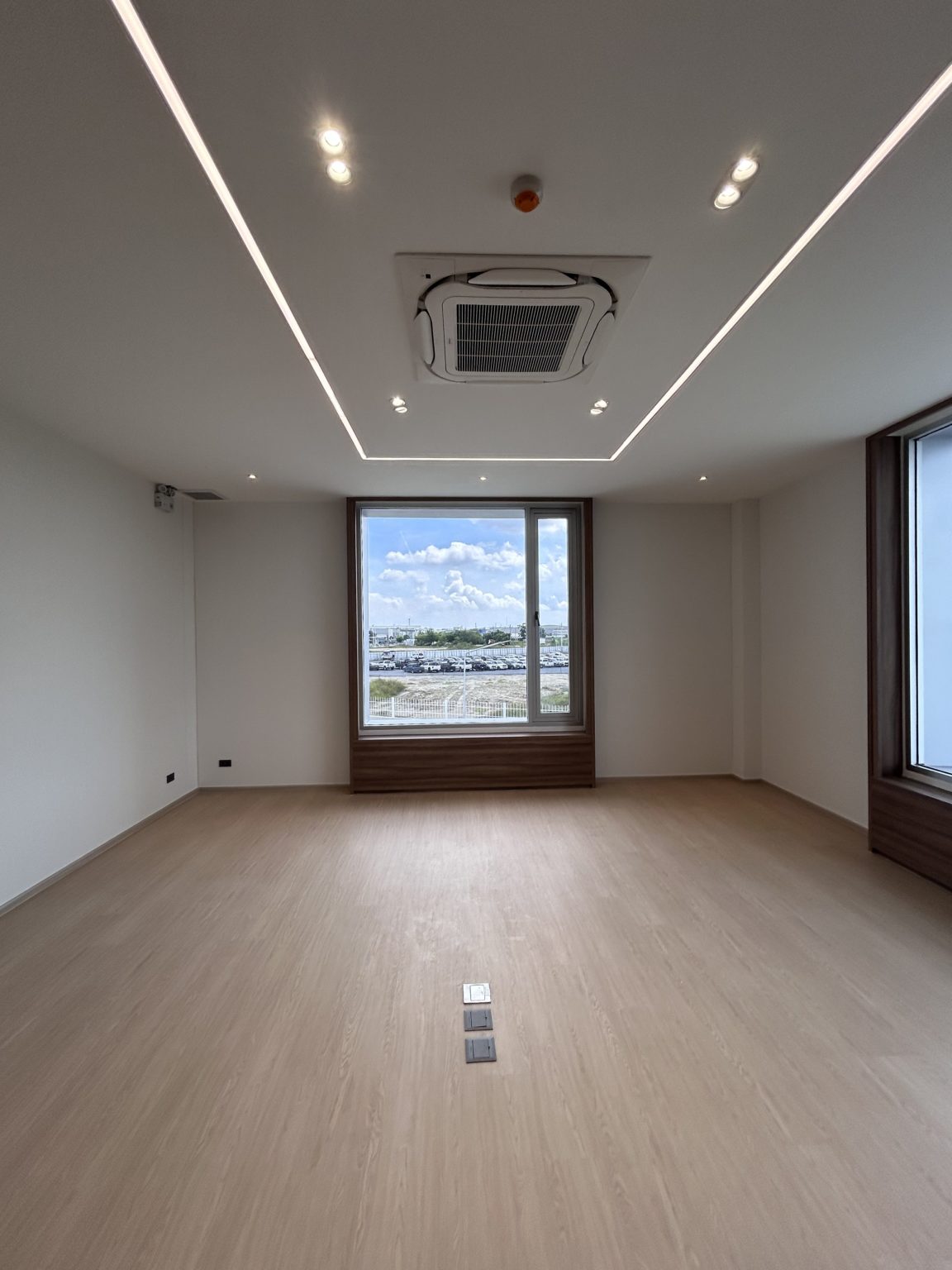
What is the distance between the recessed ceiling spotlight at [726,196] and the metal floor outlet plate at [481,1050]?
2834 mm

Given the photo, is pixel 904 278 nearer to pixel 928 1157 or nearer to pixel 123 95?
pixel 123 95

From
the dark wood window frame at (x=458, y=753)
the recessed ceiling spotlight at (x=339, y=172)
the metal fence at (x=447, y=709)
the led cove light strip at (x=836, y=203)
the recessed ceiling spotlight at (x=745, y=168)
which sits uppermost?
the led cove light strip at (x=836, y=203)

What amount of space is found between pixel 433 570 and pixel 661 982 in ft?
13.0

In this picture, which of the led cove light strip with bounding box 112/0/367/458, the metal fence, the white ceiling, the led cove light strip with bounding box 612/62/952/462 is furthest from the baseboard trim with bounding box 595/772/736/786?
the led cove light strip with bounding box 112/0/367/458

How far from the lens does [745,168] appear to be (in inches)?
58.0

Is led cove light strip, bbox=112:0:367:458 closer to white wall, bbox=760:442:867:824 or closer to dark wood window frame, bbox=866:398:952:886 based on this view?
dark wood window frame, bbox=866:398:952:886

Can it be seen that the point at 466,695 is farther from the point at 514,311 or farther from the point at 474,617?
the point at 514,311

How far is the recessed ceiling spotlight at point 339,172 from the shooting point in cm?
144

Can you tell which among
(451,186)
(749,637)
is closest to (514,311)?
(451,186)

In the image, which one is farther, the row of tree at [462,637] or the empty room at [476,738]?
the row of tree at [462,637]

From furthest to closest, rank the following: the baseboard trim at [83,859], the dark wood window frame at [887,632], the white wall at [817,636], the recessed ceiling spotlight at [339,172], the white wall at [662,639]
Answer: the white wall at [662,639], the white wall at [817,636], the dark wood window frame at [887,632], the baseboard trim at [83,859], the recessed ceiling spotlight at [339,172]

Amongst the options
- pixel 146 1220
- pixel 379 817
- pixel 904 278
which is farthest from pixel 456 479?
pixel 146 1220

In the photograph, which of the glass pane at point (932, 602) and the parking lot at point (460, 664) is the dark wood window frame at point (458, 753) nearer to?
the parking lot at point (460, 664)

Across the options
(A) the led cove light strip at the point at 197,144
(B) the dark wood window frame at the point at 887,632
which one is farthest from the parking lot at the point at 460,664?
(A) the led cove light strip at the point at 197,144
